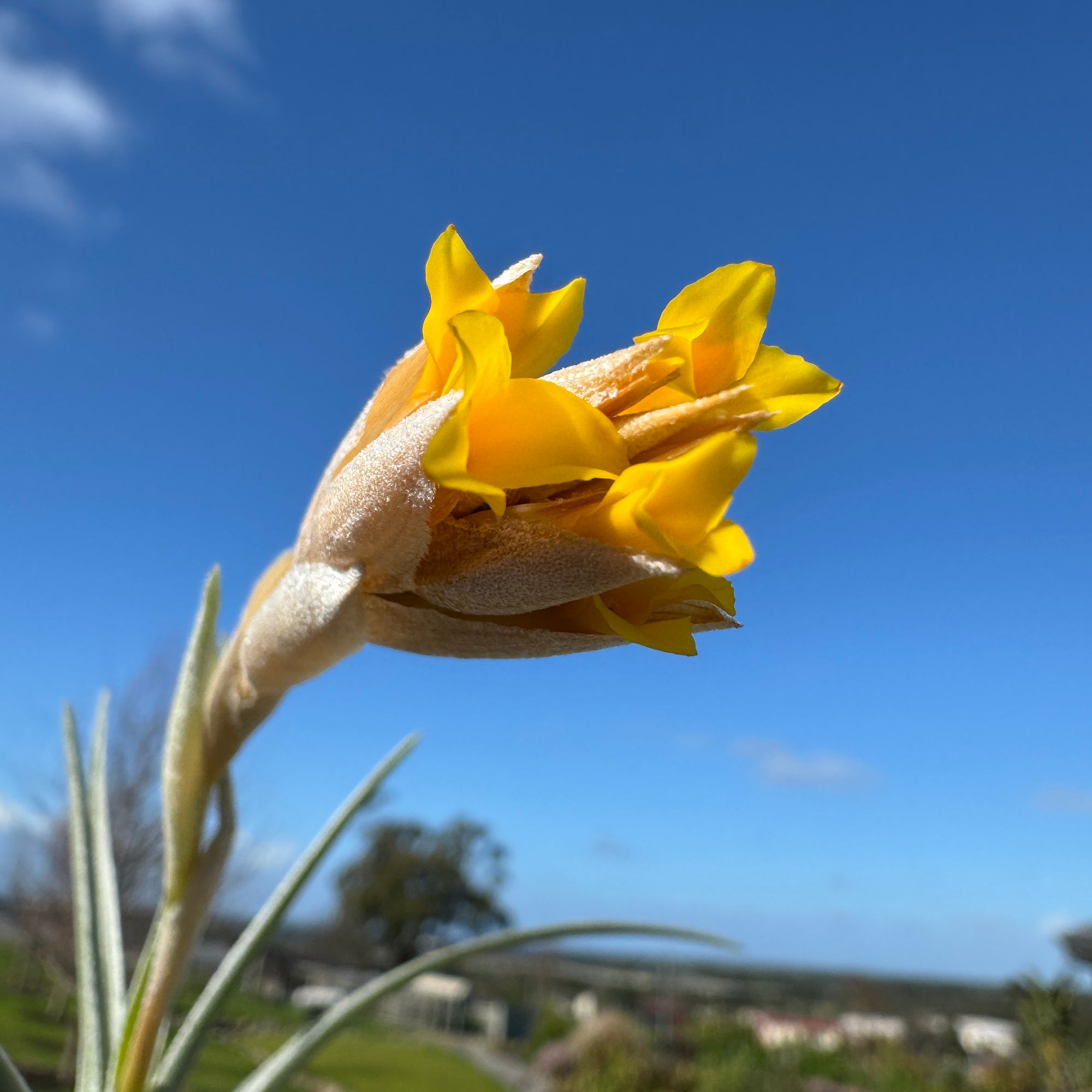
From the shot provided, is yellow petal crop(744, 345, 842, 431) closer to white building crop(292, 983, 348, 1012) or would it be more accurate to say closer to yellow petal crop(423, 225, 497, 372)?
yellow petal crop(423, 225, 497, 372)

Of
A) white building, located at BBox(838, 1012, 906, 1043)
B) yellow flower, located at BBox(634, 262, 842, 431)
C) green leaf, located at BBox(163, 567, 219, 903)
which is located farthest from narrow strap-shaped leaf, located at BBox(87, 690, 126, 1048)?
white building, located at BBox(838, 1012, 906, 1043)

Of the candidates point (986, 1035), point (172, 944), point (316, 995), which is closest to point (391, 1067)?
point (316, 995)

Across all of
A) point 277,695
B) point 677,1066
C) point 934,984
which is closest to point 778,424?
point 277,695

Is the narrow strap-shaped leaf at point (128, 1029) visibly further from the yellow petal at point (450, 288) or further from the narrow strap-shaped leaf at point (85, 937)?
the yellow petal at point (450, 288)

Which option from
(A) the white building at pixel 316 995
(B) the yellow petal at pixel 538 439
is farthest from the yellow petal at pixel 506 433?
(A) the white building at pixel 316 995

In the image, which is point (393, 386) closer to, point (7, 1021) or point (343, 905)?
Result: point (7, 1021)

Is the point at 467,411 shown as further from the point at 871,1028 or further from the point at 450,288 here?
the point at 871,1028

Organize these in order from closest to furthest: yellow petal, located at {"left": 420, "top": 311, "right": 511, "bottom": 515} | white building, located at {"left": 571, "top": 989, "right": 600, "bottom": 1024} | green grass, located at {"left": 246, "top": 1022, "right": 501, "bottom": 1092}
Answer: yellow petal, located at {"left": 420, "top": 311, "right": 511, "bottom": 515}
green grass, located at {"left": 246, "top": 1022, "right": 501, "bottom": 1092}
white building, located at {"left": 571, "top": 989, "right": 600, "bottom": 1024}
